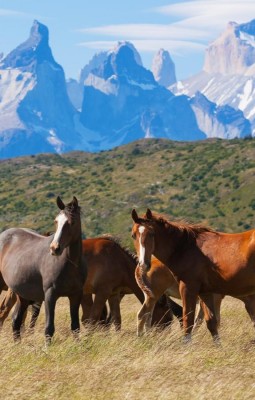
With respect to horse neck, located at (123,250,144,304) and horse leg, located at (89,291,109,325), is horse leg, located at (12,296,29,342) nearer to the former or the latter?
horse leg, located at (89,291,109,325)

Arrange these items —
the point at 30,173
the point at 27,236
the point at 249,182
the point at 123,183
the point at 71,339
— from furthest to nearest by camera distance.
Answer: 1. the point at 30,173
2. the point at 123,183
3. the point at 249,182
4. the point at 27,236
5. the point at 71,339

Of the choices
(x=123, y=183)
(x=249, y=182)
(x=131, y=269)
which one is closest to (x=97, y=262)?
(x=131, y=269)

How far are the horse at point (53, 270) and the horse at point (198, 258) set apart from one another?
1.09m

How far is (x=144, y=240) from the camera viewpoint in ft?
43.9

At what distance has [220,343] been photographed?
41.3 feet

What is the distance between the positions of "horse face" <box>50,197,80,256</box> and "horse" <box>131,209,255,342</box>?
1003 millimetres

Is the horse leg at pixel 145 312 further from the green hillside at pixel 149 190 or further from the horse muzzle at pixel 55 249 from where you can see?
the green hillside at pixel 149 190

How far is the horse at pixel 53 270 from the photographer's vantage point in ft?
42.1

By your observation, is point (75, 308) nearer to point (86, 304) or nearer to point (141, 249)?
point (141, 249)

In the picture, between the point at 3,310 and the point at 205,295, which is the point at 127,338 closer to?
the point at 205,295

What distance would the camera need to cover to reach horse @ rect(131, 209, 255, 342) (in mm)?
13078

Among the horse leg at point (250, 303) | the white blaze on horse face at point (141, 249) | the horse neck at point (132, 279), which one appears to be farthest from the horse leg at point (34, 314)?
the horse leg at point (250, 303)

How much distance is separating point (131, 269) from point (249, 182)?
136 meters

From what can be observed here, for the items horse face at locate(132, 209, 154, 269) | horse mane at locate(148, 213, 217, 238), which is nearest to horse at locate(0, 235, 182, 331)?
horse mane at locate(148, 213, 217, 238)
